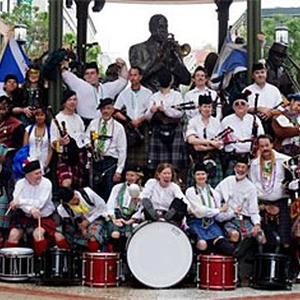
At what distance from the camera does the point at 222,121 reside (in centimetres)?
923

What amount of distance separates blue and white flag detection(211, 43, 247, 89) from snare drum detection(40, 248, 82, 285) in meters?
3.47

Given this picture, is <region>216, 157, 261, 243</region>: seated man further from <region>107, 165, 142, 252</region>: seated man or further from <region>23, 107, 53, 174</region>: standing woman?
<region>23, 107, 53, 174</region>: standing woman

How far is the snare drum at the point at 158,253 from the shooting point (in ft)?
26.6

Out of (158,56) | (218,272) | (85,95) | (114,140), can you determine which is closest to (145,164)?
(114,140)

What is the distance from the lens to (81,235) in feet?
28.6

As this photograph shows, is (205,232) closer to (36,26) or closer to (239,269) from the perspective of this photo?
(239,269)

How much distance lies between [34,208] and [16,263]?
62cm

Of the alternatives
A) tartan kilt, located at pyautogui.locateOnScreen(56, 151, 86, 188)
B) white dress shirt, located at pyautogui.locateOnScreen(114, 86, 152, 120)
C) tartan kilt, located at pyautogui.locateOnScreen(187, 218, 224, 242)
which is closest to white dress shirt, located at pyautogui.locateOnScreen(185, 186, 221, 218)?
tartan kilt, located at pyautogui.locateOnScreen(187, 218, 224, 242)

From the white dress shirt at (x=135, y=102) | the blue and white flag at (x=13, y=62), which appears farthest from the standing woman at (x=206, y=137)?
the blue and white flag at (x=13, y=62)

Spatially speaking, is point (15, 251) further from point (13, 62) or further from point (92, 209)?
point (13, 62)

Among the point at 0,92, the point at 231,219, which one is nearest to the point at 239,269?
the point at 231,219

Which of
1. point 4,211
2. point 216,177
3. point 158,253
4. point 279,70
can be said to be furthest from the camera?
point 279,70

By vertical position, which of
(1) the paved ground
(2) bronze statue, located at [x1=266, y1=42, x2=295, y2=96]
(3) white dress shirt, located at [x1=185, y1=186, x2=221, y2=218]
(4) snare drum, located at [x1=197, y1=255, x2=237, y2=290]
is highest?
(2) bronze statue, located at [x1=266, y1=42, x2=295, y2=96]

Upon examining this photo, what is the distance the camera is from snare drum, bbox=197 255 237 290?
8.16 meters
